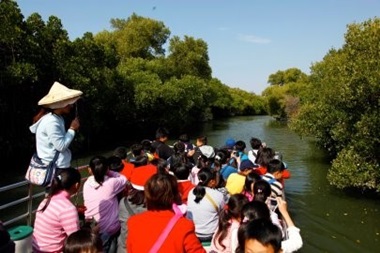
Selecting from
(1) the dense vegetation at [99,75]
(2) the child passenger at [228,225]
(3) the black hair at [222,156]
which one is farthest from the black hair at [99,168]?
(1) the dense vegetation at [99,75]

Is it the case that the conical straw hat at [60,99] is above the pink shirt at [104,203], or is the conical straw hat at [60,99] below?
above

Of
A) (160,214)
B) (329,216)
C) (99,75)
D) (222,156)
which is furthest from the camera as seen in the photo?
(99,75)

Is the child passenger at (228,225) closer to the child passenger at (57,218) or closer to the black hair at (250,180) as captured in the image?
the black hair at (250,180)

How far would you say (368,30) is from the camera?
1294 cm

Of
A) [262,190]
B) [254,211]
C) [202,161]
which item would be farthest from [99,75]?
[254,211]

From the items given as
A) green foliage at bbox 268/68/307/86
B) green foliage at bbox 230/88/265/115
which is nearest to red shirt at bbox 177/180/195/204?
green foliage at bbox 230/88/265/115

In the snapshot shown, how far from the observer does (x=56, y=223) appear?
380 centimetres

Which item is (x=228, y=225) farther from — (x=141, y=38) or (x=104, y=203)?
(x=141, y=38)

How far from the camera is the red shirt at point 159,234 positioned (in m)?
2.79

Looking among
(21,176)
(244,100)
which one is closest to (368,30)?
(21,176)

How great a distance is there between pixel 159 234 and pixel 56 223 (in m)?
1.40

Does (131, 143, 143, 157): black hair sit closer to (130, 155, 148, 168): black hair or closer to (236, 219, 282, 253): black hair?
(130, 155, 148, 168): black hair

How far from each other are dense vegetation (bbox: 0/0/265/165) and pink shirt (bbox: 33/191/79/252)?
1620cm

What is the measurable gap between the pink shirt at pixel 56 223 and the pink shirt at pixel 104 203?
1.00 m
